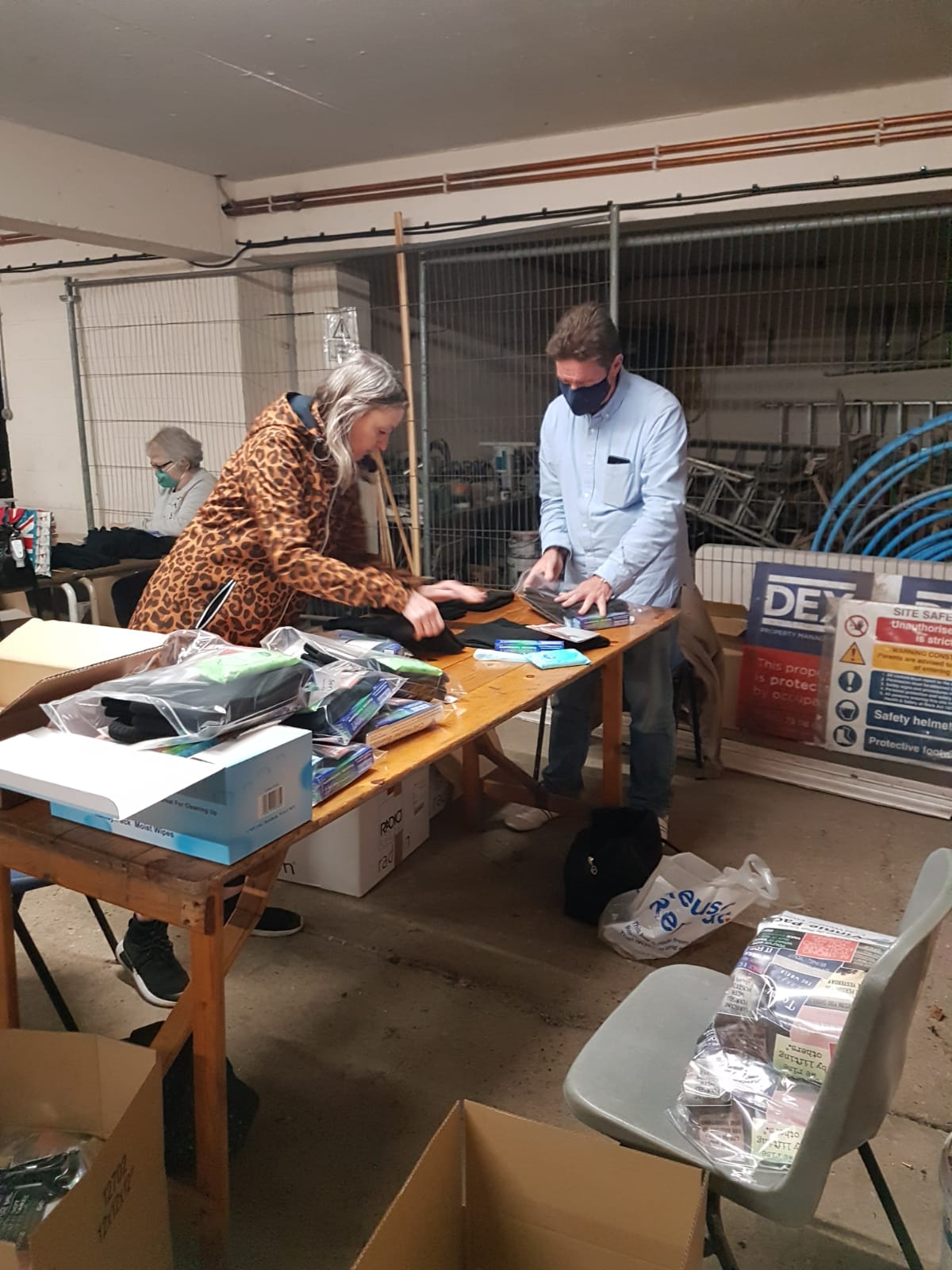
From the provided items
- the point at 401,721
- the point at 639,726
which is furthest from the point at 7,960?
the point at 639,726

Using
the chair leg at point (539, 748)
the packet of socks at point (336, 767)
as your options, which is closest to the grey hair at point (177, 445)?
the chair leg at point (539, 748)

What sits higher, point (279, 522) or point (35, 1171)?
point (279, 522)

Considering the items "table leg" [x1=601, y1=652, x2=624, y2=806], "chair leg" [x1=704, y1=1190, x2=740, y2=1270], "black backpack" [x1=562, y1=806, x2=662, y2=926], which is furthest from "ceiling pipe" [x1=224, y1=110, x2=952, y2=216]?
"chair leg" [x1=704, y1=1190, x2=740, y2=1270]

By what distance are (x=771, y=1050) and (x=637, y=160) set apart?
12.8 feet

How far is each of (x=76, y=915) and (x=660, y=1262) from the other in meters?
1.93

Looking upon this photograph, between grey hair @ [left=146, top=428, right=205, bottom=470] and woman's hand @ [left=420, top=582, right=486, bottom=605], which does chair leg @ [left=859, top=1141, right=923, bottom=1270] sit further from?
grey hair @ [left=146, top=428, right=205, bottom=470]

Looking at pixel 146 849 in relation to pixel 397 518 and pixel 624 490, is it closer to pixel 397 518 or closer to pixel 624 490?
pixel 624 490

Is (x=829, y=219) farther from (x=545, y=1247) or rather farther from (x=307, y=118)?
(x=545, y=1247)

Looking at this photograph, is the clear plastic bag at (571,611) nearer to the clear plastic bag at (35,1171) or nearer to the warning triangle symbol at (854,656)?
the warning triangle symbol at (854,656)

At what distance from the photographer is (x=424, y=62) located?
133 inches

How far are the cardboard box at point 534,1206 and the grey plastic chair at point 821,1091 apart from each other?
10 cm

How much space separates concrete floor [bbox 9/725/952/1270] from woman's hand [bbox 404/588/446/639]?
0.87 metres

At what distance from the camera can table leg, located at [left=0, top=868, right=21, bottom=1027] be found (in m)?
1.44

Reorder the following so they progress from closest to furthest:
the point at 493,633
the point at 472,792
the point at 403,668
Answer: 1. the point at 403,668
2. the point at 493,633
3. the point at 472,792
